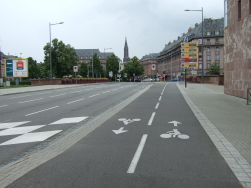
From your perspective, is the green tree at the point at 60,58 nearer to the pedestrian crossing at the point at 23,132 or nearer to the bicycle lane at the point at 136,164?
the pedestrian crossing at the point at 23,132

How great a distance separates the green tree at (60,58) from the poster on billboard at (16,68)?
3041cm

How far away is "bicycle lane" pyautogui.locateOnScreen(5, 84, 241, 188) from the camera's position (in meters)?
4.43

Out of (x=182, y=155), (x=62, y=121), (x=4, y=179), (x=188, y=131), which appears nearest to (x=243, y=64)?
(x=188, y=131)

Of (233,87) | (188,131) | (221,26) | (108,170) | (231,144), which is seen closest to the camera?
(108,170)

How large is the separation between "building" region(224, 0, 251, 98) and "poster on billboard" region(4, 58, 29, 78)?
35.4 meters

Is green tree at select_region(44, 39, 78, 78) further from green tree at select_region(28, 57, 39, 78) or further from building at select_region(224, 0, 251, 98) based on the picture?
building at select_region(224, 0, 251, 98)

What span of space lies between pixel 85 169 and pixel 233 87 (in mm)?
19635

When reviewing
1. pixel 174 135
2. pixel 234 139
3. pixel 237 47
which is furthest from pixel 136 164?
pixel 237 47

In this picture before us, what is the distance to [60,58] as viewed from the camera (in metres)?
79.0

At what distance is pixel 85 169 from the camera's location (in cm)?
504

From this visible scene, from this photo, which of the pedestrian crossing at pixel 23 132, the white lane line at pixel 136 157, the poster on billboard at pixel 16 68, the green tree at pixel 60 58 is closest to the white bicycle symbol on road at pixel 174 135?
the white lane line at pixel 136 157

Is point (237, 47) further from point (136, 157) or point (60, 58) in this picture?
point (60, 58)

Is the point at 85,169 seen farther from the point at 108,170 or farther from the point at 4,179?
the point at 4,179

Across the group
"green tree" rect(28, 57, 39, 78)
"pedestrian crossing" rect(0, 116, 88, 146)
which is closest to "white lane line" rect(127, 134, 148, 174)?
"pedestrian crossing" rect(0, 116, 88, 146)
